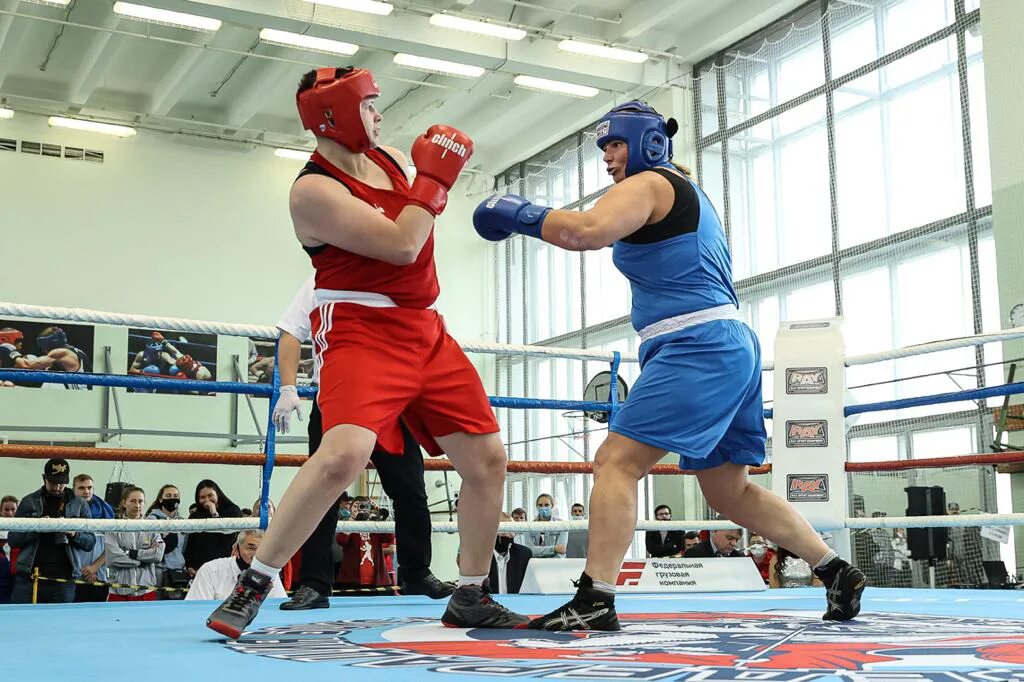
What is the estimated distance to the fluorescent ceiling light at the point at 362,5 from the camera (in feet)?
34.4

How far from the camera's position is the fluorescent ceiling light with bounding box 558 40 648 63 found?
11750 millimetres

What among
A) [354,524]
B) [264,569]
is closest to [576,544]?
[354,524]

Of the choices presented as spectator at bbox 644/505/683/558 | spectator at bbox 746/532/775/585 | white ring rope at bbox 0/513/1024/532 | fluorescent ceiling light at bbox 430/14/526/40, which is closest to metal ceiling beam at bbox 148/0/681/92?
fluorescent ceiling light at bbox 430/14/526/40

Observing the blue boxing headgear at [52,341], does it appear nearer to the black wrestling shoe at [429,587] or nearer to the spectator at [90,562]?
the spectator at [90,562]

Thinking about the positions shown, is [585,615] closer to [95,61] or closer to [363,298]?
[363,298]

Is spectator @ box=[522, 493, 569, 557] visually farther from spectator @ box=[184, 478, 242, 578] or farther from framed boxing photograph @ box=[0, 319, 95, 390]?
framed boxing photograph @ box=[0, 319, 95, 390]

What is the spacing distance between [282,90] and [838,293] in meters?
7.13

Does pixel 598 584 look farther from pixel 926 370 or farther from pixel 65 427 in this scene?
pixel 65 427

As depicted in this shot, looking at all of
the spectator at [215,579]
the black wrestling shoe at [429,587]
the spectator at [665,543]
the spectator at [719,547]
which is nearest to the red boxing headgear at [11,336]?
the spectator at [665,543]

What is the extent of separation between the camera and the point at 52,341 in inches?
513

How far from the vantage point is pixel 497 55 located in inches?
457

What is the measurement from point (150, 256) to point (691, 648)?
13143mm

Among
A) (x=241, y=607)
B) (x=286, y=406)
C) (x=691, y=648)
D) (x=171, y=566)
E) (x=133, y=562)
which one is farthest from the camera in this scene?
(x=171, y=566)

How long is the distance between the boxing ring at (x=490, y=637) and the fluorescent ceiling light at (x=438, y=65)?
8.56m
